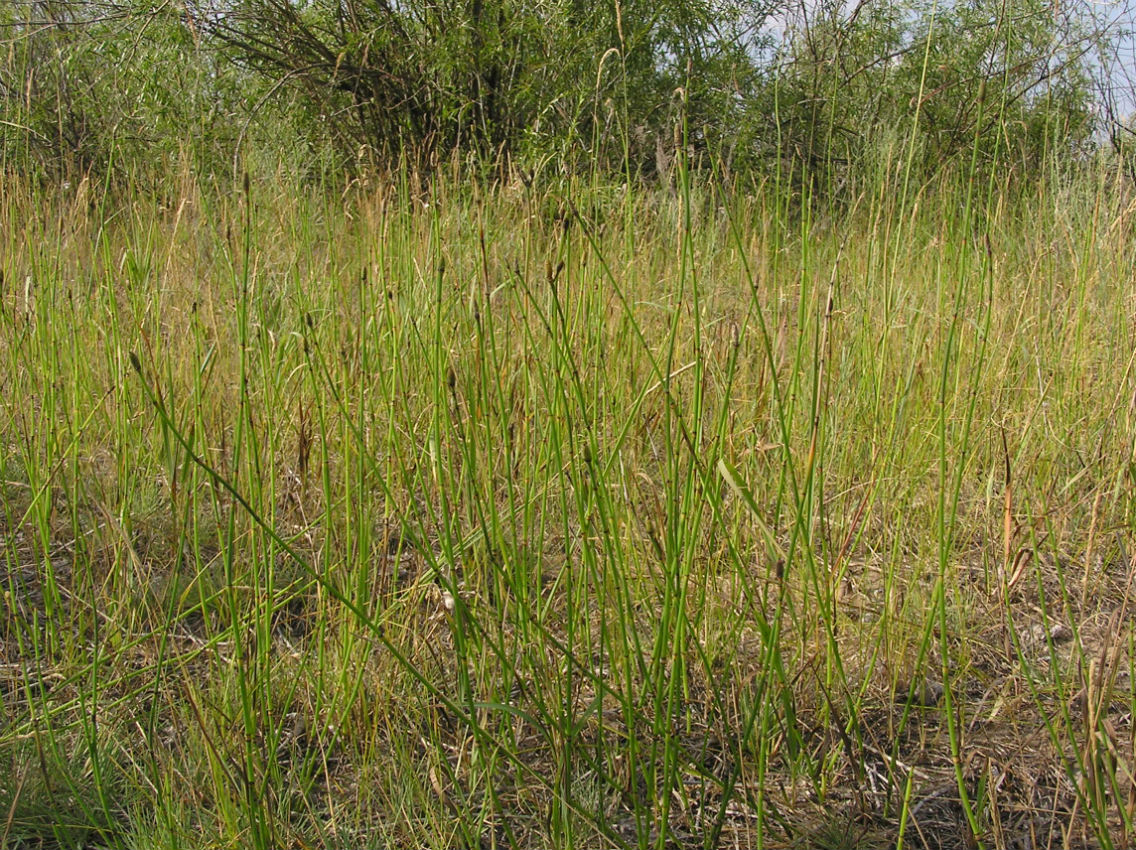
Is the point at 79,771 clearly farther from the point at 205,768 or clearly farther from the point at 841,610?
the point at 841,610

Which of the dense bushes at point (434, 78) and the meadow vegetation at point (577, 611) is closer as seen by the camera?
the meadow vegetation at point (577, 611)

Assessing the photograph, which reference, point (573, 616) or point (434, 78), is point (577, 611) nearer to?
point (573, 616)

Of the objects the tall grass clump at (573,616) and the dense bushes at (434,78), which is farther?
the dense bushes at (434,78)

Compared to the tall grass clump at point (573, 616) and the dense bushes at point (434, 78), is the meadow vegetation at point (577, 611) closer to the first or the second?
the tall grass clump at point (573, 616)

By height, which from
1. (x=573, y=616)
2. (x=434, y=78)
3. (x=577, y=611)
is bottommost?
(x=577, y=611)

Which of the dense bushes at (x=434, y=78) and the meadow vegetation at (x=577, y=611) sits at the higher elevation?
the dense bushes at (x=434, y=78)

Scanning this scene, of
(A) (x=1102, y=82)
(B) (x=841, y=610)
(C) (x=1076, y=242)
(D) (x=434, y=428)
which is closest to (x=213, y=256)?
(D) (x=434, y=428)

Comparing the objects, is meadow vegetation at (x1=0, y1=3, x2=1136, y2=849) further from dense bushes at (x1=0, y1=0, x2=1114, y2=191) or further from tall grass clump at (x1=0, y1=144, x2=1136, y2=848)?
dense bushes at (x1=0, y1=0, x2=1114, y2=191)

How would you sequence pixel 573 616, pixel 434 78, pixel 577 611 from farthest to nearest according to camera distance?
pixel 434 78
pixel 577 611
pixel 573 616

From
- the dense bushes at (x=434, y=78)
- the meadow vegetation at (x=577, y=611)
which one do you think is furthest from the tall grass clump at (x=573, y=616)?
the dense bushes at (x=434, y=78)

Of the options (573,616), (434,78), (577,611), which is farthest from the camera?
(434,78)

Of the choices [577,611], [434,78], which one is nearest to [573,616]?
[577,611]

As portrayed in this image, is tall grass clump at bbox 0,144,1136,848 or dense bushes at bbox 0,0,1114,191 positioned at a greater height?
dense bushes at bbox 0,0,1114,191

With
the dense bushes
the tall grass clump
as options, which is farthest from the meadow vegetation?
the dense bushes
